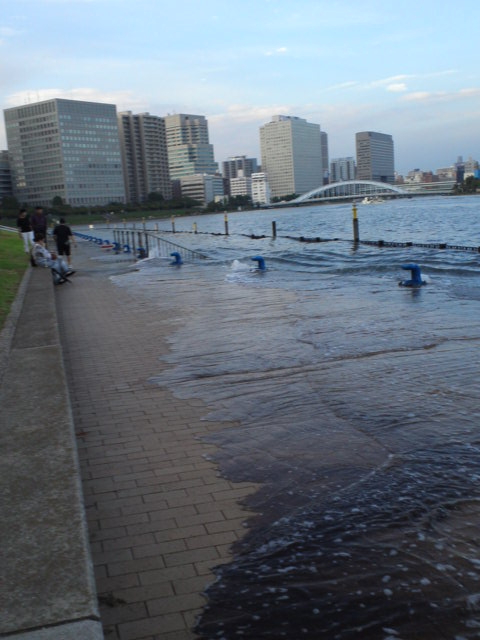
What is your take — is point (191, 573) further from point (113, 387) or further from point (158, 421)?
point (113, 387)

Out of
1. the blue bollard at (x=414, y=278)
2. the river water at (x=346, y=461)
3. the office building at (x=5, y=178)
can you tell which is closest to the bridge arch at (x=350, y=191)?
the office building at (x=5, y=178)

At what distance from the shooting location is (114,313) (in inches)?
534

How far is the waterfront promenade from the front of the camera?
335cm

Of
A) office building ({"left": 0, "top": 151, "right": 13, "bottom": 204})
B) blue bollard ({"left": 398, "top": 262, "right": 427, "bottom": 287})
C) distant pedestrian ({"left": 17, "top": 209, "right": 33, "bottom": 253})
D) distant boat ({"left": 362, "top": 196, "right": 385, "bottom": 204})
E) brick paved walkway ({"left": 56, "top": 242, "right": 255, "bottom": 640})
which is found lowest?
brick paved walkway ({"left": 56, "top": 242, "right": 255, "bottom": 640})

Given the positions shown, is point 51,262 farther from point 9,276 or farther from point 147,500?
point 147,500

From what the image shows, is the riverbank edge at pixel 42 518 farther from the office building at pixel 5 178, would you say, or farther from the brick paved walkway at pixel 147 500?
the office building at pixel 5 178

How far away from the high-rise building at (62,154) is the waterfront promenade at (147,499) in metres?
175

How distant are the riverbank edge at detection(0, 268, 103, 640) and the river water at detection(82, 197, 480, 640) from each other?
72cm

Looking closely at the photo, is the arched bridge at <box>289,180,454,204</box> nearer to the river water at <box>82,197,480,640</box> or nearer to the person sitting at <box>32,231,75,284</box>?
the person sitting at <box>32,231,75,284</box>

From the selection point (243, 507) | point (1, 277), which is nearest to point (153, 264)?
point (1, 277)

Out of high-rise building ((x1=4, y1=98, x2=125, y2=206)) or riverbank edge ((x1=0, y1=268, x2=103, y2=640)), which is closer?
riverbank edge ((x1=0, y1=268, x2=103, y2=640))

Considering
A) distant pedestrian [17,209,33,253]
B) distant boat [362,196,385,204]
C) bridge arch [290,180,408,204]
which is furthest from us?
distant boat [362,196,385,204]

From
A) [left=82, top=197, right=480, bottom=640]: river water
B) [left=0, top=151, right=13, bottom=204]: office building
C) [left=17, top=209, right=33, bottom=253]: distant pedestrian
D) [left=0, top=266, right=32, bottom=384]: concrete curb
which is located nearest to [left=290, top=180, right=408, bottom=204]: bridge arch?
[left=0, top=151, right=13, bottom=204]: office building

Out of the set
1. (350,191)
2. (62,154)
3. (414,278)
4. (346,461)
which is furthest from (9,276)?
(62,154)
